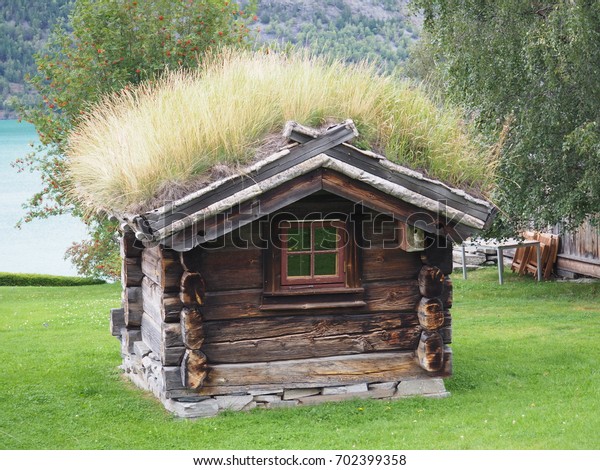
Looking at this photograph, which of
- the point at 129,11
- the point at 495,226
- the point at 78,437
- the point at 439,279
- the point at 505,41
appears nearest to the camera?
the point at 78,437

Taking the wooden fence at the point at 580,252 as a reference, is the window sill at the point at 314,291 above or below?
below

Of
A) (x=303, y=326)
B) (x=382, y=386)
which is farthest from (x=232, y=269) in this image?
(x=382, y=386)

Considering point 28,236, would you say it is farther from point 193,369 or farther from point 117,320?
point 193,369

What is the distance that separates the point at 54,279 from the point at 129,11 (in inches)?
430

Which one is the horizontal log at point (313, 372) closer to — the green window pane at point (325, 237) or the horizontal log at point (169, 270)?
the horizontal log at point (169, 270)

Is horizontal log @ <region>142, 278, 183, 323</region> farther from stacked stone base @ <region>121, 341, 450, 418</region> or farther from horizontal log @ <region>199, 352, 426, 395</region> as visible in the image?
horizontal log @ <region>199, 352, 426, 395</region>

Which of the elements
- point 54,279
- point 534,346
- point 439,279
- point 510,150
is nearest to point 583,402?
point 439,279

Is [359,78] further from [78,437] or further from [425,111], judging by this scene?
[78,437]

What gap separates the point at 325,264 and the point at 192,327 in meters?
1.66

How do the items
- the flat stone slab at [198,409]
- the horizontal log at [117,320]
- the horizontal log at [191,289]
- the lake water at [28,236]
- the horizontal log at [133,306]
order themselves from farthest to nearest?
the lake water at [28,236] < the horizontal log at [117,320] < the horizontal log at [133,306] < the flat stone slab at [198,409] < the horizontal log at [191,289]

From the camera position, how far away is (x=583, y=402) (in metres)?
9.23

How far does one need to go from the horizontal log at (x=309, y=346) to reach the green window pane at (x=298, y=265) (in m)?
0.70

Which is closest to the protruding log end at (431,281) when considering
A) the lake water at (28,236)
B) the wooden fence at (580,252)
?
the wooden fence at (580,252)

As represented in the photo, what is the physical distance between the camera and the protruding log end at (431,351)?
9.25 metres
